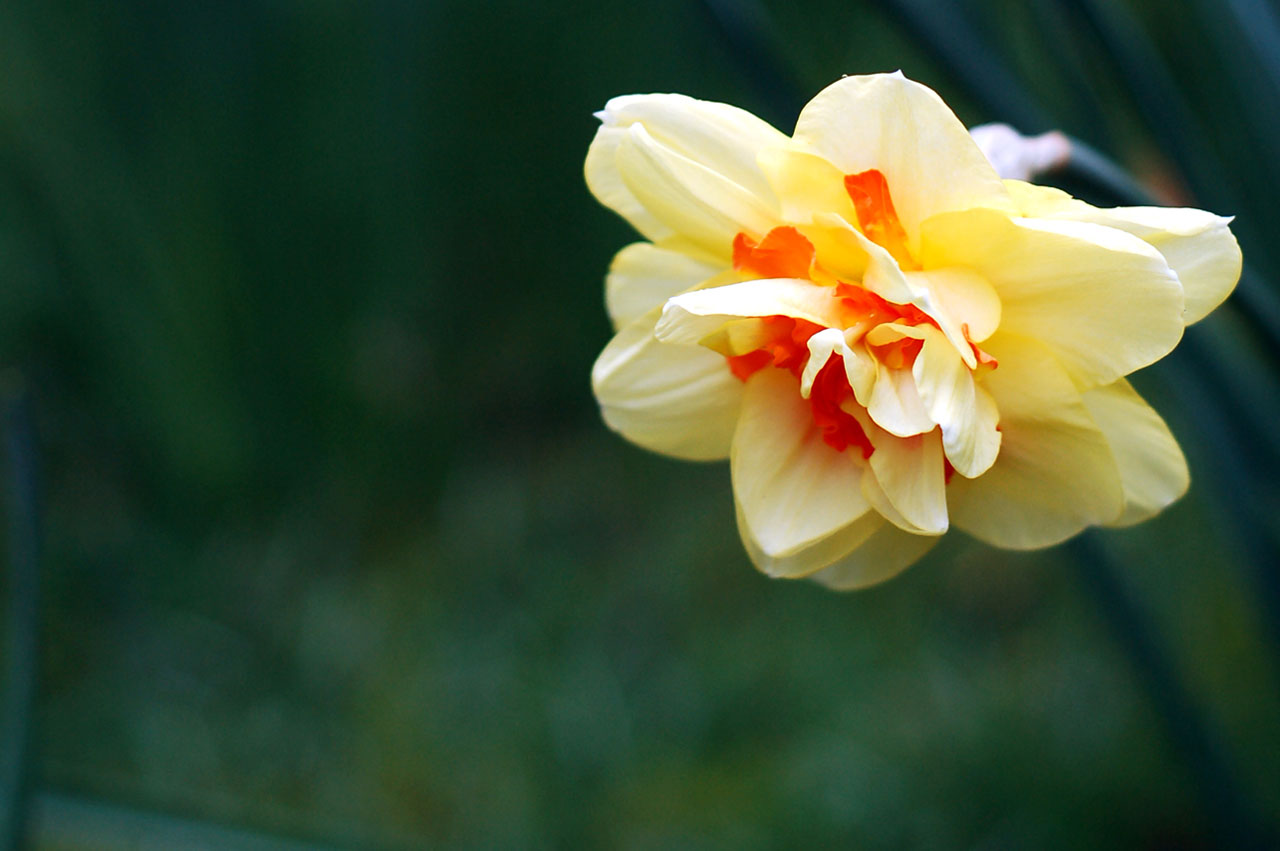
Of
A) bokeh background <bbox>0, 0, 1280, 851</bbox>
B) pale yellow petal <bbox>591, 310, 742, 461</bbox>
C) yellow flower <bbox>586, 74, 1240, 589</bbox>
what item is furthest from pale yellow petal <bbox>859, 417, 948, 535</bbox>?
bokeh background <bbox>0, 0, 1280, 851</bbox>

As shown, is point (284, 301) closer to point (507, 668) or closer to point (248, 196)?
point (248, 196)

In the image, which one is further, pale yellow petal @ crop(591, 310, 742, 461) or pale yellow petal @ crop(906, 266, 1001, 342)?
pale yellow petal @ crop(591, 310, 742, 461)

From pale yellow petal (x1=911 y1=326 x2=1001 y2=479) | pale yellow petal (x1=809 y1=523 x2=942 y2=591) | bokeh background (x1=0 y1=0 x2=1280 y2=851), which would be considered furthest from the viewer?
bokeh background (x1=0 y1=0 x2=1280 y2=851)

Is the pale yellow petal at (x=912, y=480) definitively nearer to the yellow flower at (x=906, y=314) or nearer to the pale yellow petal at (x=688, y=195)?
the yellow flower at (x=906, y=314)

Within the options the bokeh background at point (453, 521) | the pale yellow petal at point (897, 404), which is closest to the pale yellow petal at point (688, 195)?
the pale yellow petal at point (897, 404)

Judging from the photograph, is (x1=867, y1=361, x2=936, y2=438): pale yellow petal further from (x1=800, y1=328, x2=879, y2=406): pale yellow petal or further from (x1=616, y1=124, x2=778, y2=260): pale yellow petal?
(x1=616, y1=124, x2=778, y2=260): pale yellow petal

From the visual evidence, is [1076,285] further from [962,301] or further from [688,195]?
[688,195]
